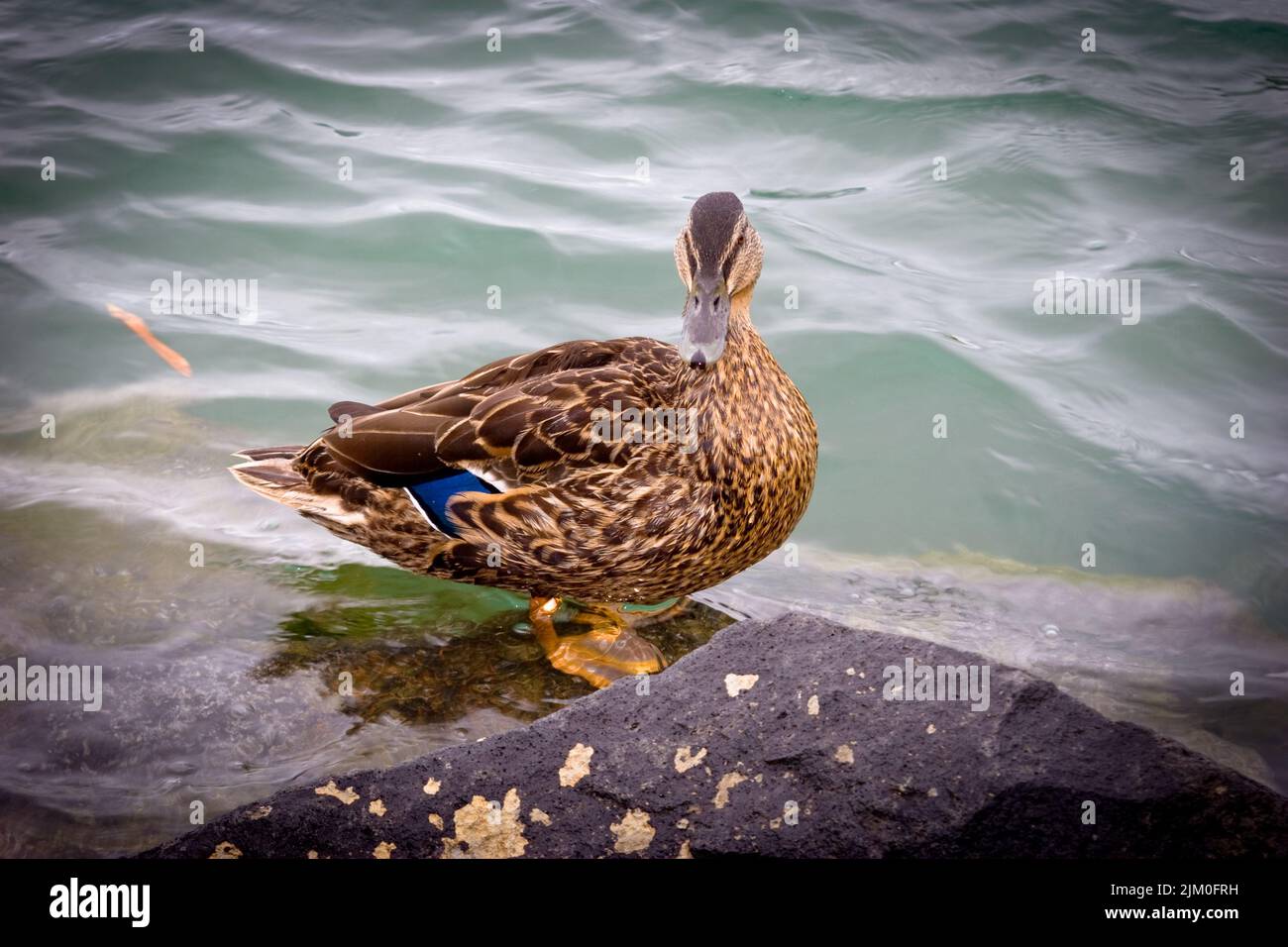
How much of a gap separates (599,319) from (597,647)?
385 cm

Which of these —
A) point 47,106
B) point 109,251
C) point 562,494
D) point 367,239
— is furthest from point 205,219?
point 562,494

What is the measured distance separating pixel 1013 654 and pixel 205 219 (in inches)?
283

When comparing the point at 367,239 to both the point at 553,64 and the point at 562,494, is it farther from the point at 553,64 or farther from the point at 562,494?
the point at 562,494

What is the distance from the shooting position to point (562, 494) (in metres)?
4.98

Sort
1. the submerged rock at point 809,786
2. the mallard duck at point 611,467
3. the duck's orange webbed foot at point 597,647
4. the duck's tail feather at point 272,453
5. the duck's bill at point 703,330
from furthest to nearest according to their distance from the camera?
the duck's tail feather at point 272,453 → the duck's orange webbed foot at point 597,647 → the mallard duck at point 611,467 → the duck's bill at point 703,330 → the submerged rock at point 809,786

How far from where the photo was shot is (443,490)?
16.8 feet

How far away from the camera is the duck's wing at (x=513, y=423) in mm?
4988

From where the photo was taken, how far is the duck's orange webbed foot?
5039 mm

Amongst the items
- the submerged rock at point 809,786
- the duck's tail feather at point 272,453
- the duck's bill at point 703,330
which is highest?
the duck's bill at point 703,330

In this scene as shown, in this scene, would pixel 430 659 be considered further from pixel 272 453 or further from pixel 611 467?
pixel 272 453

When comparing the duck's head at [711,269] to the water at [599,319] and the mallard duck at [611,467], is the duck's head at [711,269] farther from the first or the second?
the water at [599,319]

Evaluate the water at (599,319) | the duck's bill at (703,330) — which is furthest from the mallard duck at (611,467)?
the water at (599,319)

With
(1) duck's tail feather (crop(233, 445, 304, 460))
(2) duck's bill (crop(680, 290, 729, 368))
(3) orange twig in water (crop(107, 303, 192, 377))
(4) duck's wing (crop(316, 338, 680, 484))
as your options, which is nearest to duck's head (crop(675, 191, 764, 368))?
(2) duck's bill (crop(680, 290, 729, 368))

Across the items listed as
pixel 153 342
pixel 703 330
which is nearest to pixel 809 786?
pixel 703 330
